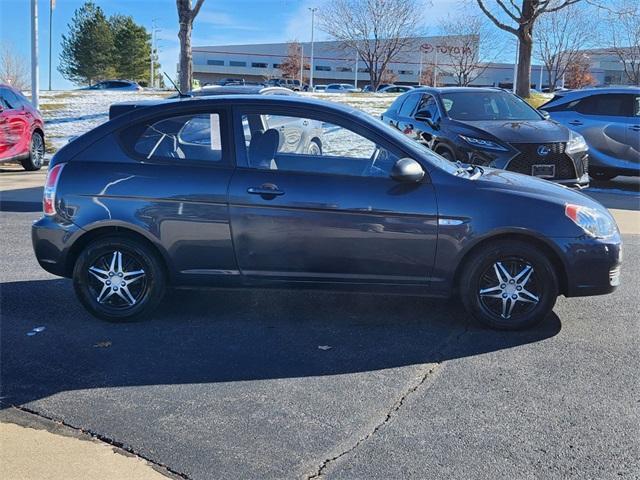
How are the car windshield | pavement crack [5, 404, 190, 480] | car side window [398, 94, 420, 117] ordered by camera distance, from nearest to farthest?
pavement crack [5, 404, 190, 480], the car windshield, car side window [398, 94, 420, 117]

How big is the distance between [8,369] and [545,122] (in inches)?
342

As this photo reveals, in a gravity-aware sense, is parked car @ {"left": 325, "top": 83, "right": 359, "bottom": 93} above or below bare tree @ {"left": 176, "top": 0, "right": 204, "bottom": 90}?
above

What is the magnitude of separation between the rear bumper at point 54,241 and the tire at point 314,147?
1.81 meters

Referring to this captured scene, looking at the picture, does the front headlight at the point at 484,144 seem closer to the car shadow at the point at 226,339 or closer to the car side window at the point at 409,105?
the car side window at the point at 409,105

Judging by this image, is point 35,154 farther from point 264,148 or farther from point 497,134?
point 264,148

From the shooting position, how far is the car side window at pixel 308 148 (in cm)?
474

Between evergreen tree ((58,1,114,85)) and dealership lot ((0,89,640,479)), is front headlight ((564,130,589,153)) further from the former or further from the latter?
evergreen tree ((58,1,114,85))

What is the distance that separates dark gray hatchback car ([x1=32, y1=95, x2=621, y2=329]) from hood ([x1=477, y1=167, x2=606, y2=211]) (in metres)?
0.02

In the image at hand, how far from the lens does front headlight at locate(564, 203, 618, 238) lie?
183 inches

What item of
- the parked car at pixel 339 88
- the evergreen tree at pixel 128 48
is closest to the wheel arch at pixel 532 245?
the parked car at pixel 339 88

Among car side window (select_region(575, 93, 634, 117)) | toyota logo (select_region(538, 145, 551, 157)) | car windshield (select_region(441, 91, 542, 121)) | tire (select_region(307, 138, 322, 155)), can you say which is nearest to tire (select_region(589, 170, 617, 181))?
car side window (select_region(575, 93, 634, 117))

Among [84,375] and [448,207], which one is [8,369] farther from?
[448,207]

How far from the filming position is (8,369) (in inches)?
162

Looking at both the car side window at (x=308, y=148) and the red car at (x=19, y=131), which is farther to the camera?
the red car at (x=19, y=131)
